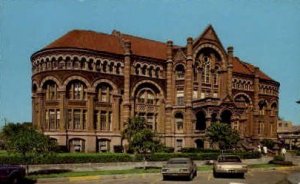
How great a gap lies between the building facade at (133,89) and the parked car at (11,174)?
1108 inches

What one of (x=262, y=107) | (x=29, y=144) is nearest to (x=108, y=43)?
(x=262, y=107)

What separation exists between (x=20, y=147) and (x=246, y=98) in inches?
1875

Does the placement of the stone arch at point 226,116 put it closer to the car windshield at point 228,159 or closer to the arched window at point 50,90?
the arched window at point 50,90

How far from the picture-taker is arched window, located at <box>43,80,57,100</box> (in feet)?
183

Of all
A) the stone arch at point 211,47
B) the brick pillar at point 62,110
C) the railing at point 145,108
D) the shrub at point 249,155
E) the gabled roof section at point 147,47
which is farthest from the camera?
the stone arch at point 211,47

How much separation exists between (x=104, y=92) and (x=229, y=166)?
30.3 m

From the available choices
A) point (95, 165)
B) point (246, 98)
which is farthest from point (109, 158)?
point (246, 98)

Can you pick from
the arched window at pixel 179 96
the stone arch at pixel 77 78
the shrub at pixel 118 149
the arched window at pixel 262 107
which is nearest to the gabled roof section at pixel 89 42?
the stone arch at pixel 77 78

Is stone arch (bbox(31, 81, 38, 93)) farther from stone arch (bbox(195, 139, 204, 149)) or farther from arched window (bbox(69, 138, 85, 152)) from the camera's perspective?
stone arch (bbox(195, 139, 204, 149))

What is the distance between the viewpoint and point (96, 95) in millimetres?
56875

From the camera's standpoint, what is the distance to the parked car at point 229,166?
3005 centimetres

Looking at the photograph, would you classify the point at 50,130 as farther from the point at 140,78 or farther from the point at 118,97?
the point at 140,78

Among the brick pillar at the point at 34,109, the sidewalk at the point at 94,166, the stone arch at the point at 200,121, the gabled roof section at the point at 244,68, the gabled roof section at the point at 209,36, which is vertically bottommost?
the sidewalk at the point at 94,166

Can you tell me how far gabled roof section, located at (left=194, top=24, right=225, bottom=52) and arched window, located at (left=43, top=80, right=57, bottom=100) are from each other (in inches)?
829
